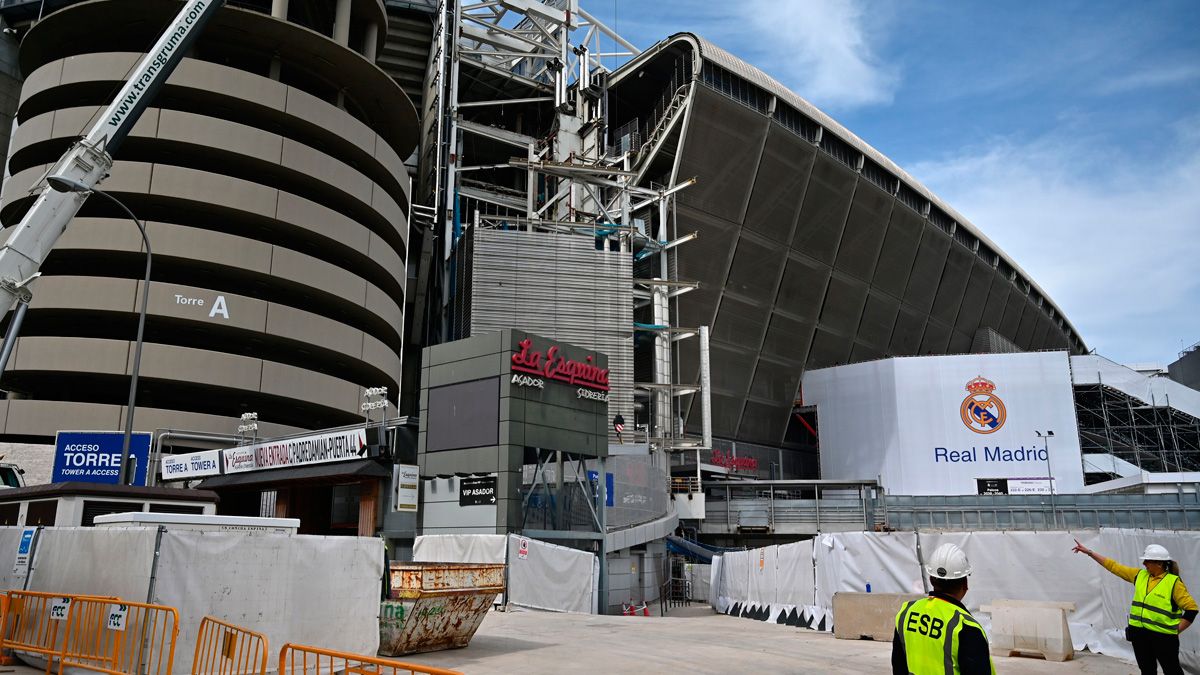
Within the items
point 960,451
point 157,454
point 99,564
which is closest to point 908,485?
point 960,451

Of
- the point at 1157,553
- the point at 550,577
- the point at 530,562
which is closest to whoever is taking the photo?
the point at 1157,553

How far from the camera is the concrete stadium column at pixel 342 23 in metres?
53.3

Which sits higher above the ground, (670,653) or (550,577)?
(550,577)

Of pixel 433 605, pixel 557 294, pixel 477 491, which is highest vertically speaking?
pixel 557 294

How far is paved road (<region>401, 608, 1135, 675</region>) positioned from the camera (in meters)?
12.5

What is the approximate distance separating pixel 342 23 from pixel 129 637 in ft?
164

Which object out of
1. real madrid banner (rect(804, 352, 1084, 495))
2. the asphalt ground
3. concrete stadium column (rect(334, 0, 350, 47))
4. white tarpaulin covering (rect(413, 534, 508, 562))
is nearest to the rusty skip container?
the asphalt ground

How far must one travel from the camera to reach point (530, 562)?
2294 cm

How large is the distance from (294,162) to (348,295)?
26.3 ft

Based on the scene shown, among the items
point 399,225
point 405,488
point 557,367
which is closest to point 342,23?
point 399,225

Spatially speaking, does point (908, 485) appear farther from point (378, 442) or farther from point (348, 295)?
point (378, 442)

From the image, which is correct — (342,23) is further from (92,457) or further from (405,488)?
(405,488)

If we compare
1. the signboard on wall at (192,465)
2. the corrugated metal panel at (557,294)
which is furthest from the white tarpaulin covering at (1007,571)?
the corrugated metal panel at (557,294)

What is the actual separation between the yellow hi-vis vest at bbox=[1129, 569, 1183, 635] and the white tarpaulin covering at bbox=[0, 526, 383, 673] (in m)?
9.50
